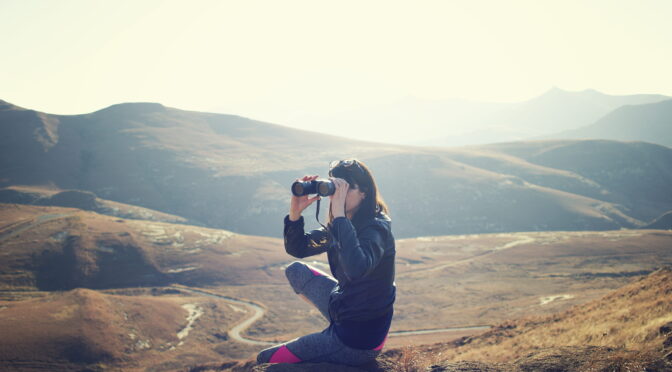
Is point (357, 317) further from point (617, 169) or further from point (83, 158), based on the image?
point (617, 169)

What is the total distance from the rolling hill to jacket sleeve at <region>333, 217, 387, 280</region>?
9781cm

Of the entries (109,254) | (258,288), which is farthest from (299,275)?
(109,254)

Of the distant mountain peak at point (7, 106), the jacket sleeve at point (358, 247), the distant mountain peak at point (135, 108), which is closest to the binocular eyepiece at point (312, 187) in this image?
the jacket sleeve at point (358, 247)

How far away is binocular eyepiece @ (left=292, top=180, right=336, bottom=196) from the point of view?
13.9ft

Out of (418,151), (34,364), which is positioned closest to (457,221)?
(418,151)

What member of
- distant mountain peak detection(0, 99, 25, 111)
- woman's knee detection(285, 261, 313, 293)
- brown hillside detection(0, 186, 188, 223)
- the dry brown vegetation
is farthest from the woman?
distant mountain peak detection(0, 99, 25, 111)

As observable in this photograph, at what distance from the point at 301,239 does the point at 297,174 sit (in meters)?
125

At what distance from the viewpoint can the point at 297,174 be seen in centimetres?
12925

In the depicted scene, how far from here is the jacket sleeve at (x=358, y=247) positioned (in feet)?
12.2

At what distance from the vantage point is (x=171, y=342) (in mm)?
34531

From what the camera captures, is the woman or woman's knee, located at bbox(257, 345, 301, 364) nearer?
the woman

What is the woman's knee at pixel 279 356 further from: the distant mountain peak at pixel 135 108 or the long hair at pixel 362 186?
the distant mountain peak at pixel 135 108

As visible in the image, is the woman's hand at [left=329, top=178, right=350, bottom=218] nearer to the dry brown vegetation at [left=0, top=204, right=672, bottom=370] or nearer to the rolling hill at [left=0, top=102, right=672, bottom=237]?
the dry brown vegetation at [left=0, top=204, right=672, bottom=370]

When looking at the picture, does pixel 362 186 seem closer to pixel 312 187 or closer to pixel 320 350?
pixel 312 187
